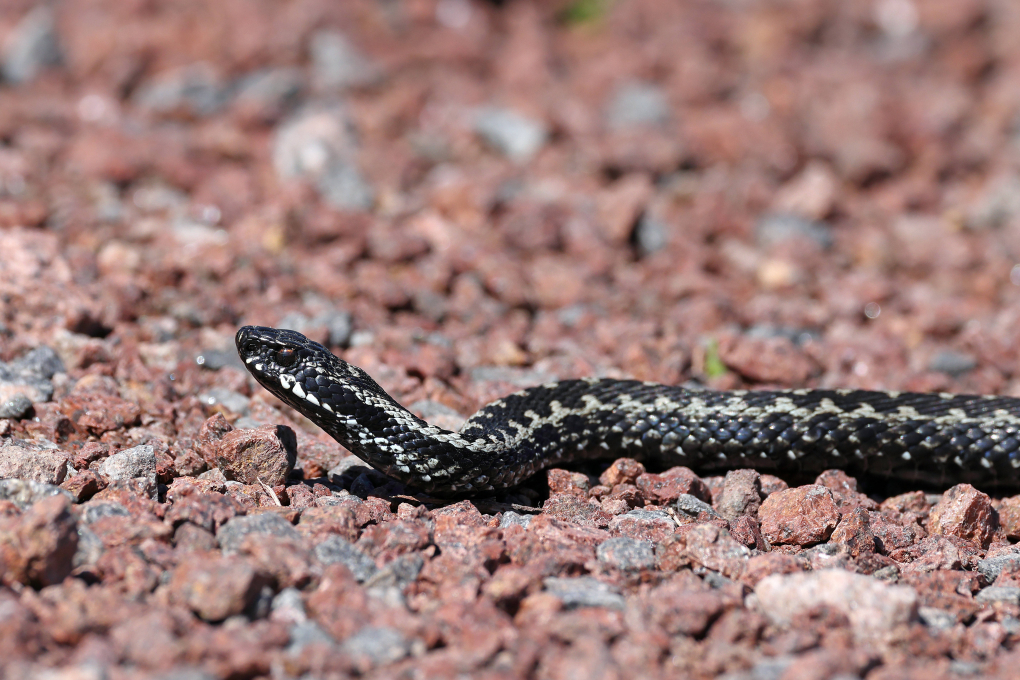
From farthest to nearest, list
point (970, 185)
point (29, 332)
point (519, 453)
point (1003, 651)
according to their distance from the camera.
Answer: point (970, 185) < point (29, 332) < point (519, 453) < point (1003, 651)

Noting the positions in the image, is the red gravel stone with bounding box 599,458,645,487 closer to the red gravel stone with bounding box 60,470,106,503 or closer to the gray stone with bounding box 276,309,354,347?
the gray stone with bounding box 276,309,354,347

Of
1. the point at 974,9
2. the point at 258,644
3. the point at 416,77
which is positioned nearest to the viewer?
the point at 258,644

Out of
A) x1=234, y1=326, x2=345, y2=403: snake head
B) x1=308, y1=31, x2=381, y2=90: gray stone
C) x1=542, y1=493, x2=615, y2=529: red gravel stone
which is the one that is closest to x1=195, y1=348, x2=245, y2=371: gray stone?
x1=234, y1=326, x2=345, y2=403: snake head

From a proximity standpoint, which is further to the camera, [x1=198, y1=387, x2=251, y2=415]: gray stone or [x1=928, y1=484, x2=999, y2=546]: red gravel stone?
[x1=198, y1=387, x2=251, y2=415]: gray stone

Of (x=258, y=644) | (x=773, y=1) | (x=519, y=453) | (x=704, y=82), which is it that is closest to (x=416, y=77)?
(x=704, y=82)

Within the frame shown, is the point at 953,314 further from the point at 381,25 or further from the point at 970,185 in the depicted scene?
the point at 381,25
